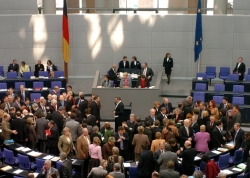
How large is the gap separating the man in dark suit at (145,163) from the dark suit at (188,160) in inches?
30.2

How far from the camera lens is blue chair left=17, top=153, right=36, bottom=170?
565 inches

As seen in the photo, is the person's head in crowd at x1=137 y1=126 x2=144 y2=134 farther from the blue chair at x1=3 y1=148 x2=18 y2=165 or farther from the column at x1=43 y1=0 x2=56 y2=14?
the column at x1=43 y1=0 x2=56 y2=14

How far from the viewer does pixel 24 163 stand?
47.4ft

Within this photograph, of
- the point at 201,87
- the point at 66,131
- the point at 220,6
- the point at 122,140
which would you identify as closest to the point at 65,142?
the point at 66,131

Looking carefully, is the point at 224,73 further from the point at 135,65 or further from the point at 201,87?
the point at 135,65

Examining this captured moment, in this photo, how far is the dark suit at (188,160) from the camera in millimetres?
13586

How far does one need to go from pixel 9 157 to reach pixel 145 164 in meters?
3.74

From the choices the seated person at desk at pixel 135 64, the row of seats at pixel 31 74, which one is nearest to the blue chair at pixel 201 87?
the seated person at desk at pixel 135 64

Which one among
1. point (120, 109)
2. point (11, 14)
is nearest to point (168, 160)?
point (120, 109)

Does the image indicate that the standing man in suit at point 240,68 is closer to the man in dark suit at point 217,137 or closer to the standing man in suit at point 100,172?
the man in dark suit at point 217,137

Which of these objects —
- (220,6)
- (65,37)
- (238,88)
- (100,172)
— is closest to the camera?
(100,172)

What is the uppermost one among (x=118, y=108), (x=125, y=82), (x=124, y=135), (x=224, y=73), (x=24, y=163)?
(x=224, y=73)

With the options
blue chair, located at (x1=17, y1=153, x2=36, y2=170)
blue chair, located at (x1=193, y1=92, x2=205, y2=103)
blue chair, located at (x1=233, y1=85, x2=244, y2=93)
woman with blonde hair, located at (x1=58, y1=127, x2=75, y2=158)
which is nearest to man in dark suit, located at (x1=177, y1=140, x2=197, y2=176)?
woman with blonde hair, located at (x1=58, y1=127, x2=75, y2=158)

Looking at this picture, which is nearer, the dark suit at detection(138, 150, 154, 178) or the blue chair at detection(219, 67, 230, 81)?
the dark suit at detection(138, 150, 154, 178)
